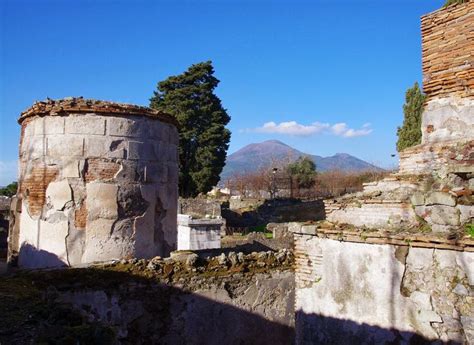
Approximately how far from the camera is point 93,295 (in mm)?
6242

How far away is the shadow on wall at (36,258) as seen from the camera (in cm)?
716

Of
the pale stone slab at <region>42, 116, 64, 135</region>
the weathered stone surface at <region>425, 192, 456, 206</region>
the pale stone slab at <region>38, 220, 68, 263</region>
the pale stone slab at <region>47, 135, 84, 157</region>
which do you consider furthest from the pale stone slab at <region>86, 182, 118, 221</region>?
the weathered stone surface at <region>425, 192, 456, 206</region>

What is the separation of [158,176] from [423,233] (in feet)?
15.4

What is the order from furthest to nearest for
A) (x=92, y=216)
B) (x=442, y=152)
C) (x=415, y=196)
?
(x=92, y=216)
(x=442, y=152)
(x=415, y=196)

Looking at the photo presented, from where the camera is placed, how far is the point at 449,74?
6656mm

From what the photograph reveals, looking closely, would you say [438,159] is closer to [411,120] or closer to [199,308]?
[199,308]

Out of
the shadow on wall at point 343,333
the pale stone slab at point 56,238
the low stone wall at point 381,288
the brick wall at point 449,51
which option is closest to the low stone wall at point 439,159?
the brick wall at point 449,51

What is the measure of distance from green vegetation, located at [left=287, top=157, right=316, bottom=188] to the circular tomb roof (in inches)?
1453

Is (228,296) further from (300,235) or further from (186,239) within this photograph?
(186,239)

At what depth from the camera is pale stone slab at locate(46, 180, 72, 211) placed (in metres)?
7.10

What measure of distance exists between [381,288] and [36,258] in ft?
18.6

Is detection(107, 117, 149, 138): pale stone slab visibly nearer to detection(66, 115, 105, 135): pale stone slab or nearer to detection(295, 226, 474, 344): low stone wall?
detection(66, 115, 105, 135): pale stone slab

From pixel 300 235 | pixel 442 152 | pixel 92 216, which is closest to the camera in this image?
pixel 442 152

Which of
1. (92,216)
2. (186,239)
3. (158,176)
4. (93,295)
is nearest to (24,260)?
(92,216)
